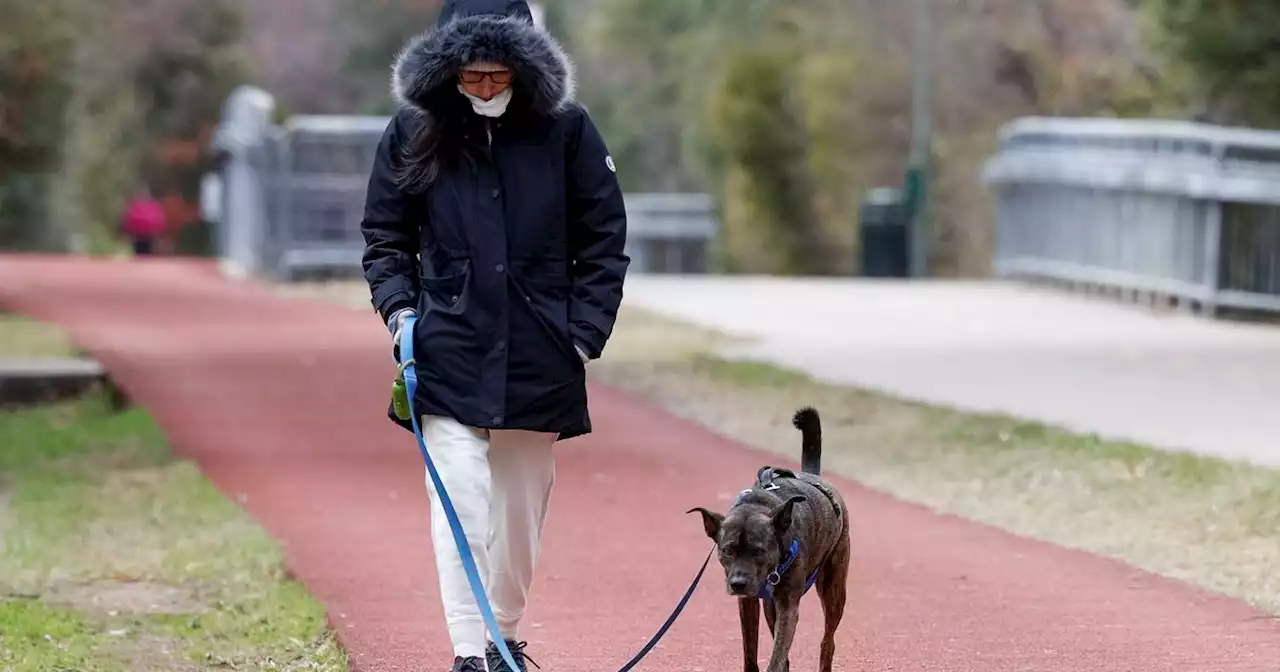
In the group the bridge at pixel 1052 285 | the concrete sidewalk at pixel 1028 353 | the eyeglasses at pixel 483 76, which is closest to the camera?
the eyeglasses at pixel 483 76

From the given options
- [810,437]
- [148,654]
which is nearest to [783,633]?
[810,437]

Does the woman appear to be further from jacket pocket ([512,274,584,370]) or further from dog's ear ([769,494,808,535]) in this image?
dog's ear ([769,494,808,535])

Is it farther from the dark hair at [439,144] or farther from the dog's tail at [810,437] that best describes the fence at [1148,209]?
the dark hair at [439,144]

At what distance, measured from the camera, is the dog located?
6.13m

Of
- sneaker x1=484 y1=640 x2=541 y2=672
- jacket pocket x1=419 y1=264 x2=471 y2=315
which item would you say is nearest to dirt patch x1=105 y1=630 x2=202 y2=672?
sneaker x1=484 y1=640 x2=541 y2=672

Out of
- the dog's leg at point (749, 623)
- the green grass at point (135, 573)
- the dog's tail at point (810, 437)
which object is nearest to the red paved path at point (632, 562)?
the green grass at point (135, 573)

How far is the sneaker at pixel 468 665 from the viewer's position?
21.7 ft

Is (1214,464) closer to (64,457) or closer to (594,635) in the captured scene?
(594,635)

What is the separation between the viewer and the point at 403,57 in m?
6.76

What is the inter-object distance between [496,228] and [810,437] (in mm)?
1146

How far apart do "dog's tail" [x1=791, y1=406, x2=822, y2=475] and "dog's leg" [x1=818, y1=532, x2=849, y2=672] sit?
0.24 m

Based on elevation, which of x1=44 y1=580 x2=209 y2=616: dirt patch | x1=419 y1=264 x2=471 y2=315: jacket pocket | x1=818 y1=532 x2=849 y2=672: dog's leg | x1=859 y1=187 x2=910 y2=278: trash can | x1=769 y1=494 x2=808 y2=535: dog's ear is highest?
x1=419 y1=264 x2=471 y2=315: jacket pocket

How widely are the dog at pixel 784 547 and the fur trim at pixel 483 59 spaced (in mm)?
1220

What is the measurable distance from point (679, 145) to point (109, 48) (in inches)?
583
